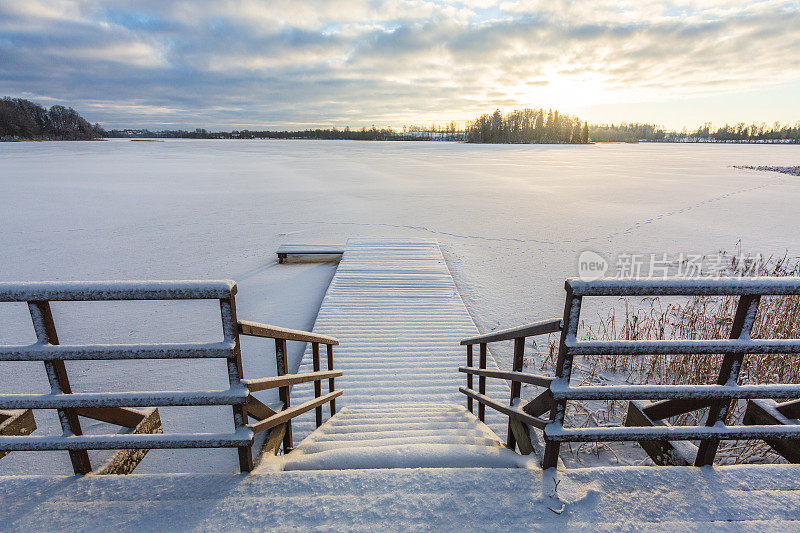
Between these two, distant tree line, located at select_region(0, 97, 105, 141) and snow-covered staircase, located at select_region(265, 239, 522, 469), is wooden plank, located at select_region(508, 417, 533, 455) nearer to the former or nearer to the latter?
snow-covered staircase, located at select_region(265, 239, 522, 469)

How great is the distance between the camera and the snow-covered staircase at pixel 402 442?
243 centimetres

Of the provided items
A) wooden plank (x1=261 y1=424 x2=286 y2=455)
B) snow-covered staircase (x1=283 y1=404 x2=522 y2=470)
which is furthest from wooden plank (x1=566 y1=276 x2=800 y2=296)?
wooden plank (x1=261 y1=424 x2=286 y2=455)

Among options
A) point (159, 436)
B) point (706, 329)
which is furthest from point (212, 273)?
point (706, 329)

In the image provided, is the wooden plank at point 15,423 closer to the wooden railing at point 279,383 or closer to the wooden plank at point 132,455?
the wooden plank at point 132,455

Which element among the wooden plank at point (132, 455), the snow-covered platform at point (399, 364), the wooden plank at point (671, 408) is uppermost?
the wooden plank at point (671, 408)

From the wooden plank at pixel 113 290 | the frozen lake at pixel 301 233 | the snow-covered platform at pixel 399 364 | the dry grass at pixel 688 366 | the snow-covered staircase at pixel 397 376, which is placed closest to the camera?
the wooden plank at pixel 113 290

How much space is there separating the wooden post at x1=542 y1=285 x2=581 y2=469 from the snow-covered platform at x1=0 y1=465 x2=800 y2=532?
12cm

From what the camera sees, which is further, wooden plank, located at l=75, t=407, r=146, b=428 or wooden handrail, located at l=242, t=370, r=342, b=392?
wooden plank, located at l=75, t=407, r=146, b=428

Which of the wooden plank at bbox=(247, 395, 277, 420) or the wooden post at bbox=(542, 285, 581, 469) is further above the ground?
the wooden post at bbox=(542, 285, 581, 469)

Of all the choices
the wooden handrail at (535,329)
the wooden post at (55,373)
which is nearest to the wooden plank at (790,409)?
the wooden handrail at (535,329)

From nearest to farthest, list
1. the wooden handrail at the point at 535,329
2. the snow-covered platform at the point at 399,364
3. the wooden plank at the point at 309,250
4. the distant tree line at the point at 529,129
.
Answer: the wooden handrail at the point at 535,329
the snow-covered platform at the point at 399,364
the wooden plank at the point at 309,250
the distant tree line at the point at 529,129

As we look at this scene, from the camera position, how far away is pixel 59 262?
10.8m

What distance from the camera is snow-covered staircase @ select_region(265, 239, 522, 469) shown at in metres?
2.49

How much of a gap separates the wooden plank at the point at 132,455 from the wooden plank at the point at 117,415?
0.04m
